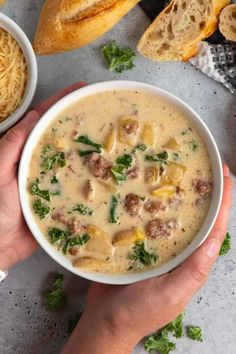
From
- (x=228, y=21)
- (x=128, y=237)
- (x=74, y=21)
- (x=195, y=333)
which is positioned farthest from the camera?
(x=195, y=333)

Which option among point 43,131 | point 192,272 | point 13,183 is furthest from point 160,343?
point 43,131

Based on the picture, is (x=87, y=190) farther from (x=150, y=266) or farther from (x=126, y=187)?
(x=150, y=266)

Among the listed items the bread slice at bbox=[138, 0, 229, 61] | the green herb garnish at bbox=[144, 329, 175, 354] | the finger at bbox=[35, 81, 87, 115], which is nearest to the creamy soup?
the finger at bbox=[35, 81, 87, 115]

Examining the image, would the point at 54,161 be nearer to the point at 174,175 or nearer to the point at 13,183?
the point at 13,183

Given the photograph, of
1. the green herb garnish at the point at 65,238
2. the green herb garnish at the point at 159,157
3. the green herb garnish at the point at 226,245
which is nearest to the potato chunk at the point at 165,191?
the green herb garnish at the point at 159,157

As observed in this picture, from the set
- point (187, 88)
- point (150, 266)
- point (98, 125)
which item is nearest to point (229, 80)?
point (187, 88)
